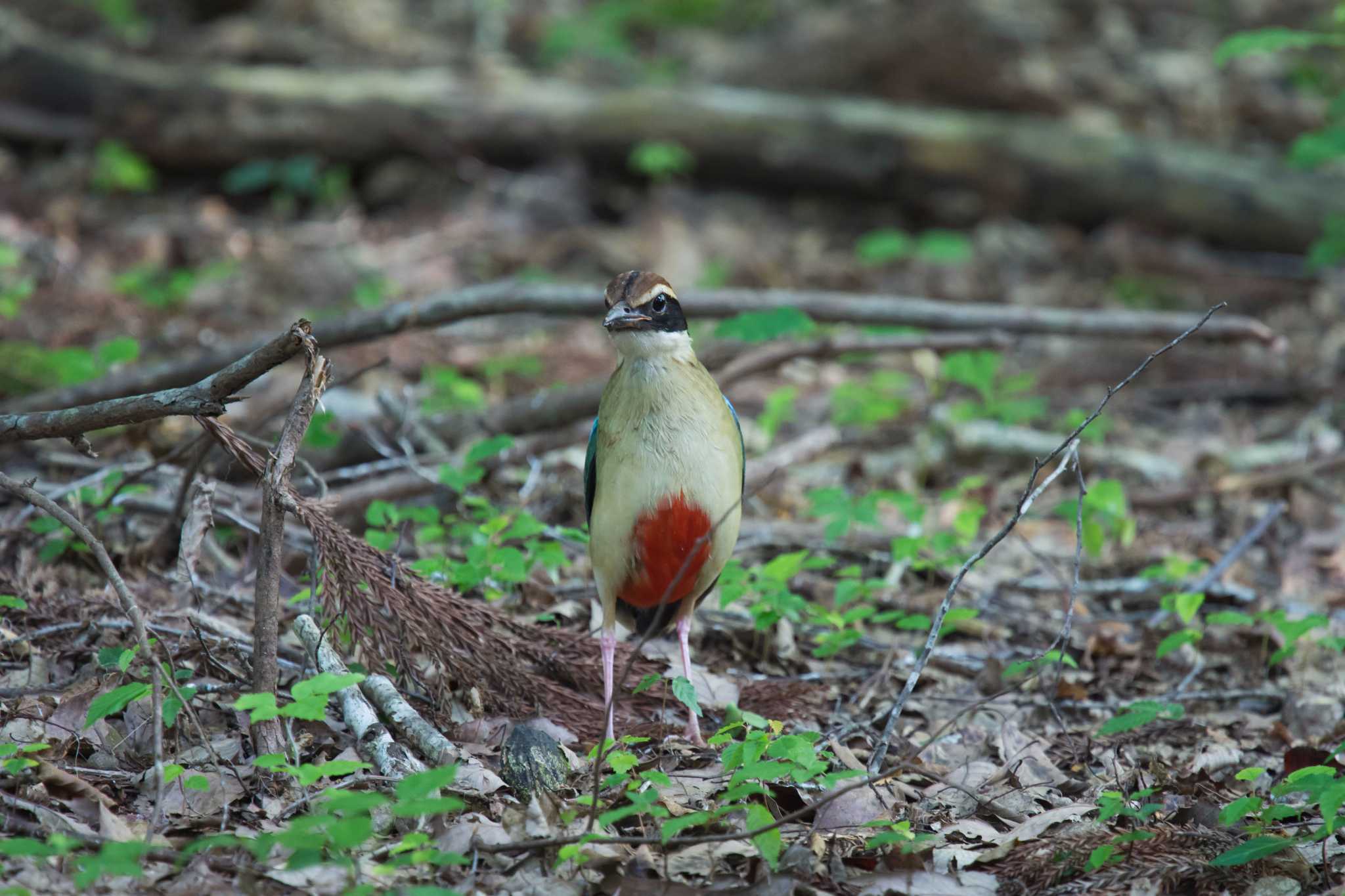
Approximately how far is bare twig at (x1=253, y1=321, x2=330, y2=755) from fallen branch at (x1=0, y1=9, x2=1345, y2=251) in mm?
7952

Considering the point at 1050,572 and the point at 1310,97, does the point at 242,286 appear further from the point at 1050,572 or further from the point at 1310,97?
the point at 1310,97

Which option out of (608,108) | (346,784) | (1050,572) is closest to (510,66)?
(608,108)

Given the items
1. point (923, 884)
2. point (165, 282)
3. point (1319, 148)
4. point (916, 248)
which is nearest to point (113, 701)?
point (923, 884)

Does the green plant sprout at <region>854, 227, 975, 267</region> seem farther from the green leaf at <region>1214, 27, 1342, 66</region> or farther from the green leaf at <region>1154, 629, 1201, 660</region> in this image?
the green leaf at <region>1154, 629, 1201, 660</region>

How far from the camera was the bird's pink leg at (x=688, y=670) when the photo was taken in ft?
13.4

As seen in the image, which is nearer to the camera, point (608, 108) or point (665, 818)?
point (665, 818)

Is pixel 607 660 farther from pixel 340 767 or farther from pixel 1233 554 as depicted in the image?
pixel 1233 554

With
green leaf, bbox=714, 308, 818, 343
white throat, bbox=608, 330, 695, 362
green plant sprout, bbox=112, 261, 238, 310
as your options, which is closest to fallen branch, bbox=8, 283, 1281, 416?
green leaf, bbox=714, 308, 818, 343

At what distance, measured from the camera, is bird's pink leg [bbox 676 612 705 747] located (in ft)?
13.4

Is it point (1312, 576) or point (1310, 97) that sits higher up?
point (1310, 97)

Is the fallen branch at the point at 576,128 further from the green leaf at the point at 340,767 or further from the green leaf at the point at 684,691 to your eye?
the green leaf at the point at 340,767

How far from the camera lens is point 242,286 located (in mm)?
9414

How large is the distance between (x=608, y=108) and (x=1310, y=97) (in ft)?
23.2

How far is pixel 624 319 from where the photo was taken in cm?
398
